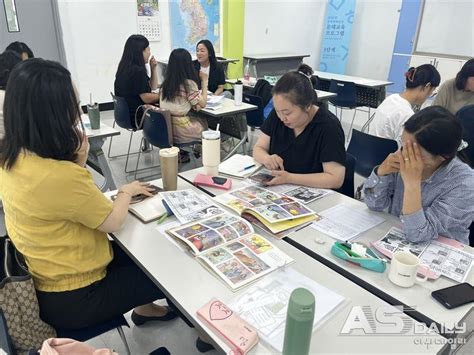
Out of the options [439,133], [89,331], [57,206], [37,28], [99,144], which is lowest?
[89,331]

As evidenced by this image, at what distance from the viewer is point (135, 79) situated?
3623 millimetres

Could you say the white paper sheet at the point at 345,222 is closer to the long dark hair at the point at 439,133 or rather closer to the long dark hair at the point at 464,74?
the long dark hair at the point at 439,133

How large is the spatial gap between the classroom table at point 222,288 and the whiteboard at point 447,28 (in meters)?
6.38

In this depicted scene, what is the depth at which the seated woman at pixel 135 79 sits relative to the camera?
3.62 meters

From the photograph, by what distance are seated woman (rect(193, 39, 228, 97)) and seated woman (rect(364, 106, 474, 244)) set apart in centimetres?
345

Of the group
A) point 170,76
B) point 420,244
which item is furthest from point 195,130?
point 420,244

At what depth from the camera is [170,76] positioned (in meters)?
3.21

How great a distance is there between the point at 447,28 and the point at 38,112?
22.6 feet

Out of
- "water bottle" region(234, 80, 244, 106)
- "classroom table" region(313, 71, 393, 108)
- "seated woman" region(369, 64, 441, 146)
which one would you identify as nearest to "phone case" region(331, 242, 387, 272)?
"seated woman" region(369, 64, 441, 146)

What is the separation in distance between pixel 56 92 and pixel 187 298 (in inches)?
29.3

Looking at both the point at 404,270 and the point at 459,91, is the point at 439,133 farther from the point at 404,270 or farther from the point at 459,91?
the point at 459,91

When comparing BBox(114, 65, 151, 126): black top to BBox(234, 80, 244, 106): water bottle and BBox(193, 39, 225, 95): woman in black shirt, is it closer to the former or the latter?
BBox(234, 80, 244, 106): water bottle

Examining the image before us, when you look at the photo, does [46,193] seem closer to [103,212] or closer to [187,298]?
[103,212]

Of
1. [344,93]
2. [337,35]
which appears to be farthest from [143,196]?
[337,35]
